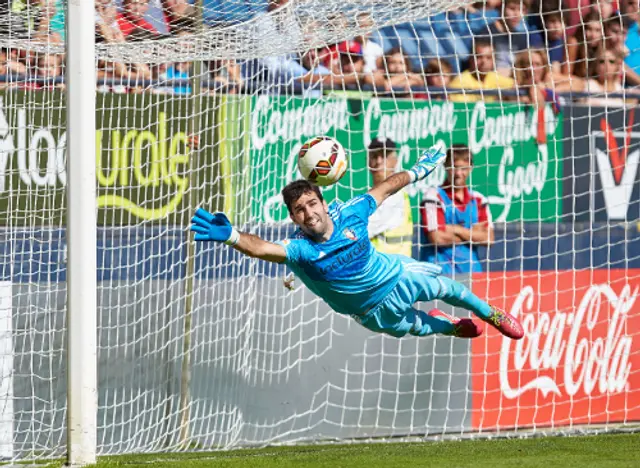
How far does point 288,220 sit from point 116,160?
1.50m

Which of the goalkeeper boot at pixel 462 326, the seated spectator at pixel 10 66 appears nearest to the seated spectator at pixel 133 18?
the seated spectator at pixel 10 66

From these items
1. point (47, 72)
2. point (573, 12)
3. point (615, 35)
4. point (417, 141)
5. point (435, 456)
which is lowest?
point (435, 456)

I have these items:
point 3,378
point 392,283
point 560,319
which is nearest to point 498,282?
point 560,319

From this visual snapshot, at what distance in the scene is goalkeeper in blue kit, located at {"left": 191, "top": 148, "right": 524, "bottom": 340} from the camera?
652 cm

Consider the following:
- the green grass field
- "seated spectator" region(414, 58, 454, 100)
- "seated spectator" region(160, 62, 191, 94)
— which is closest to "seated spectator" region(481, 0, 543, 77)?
"seated spectator" region(414, 58, 454, 100)

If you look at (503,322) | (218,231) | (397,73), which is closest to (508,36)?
(397,73)

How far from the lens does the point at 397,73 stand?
9.97 meters

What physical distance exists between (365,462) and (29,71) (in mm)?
4016

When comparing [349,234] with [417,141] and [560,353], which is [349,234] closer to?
[417,141]

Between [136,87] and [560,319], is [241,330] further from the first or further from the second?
[560,319]

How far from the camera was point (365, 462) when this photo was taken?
6879 millimetres

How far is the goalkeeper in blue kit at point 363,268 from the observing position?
6.52 m

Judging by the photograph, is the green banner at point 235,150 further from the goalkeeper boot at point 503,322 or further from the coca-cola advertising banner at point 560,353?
the goalkeeper boot at point 503,322

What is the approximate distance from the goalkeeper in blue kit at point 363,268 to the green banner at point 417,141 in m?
2.17
